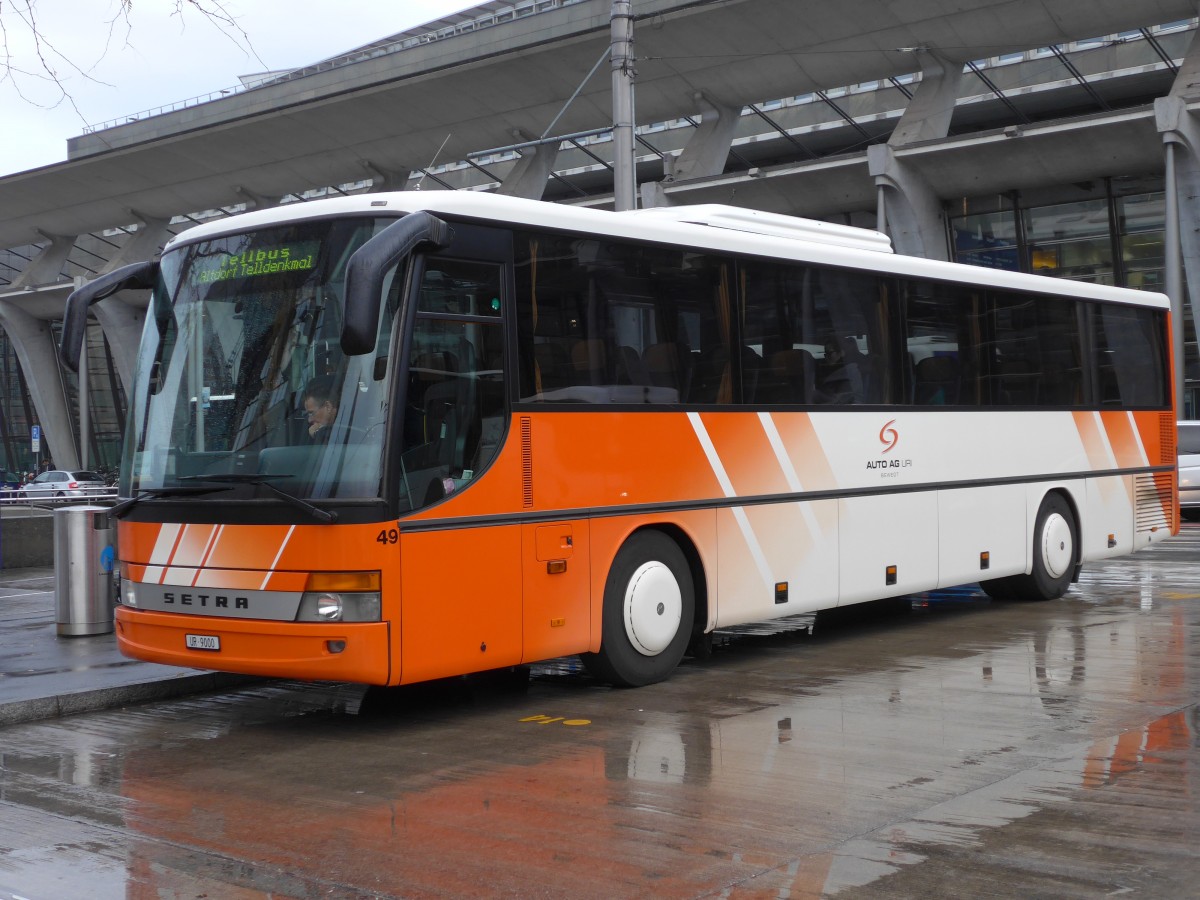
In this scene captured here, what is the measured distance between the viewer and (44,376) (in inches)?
2301

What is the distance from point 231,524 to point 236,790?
1.89 m

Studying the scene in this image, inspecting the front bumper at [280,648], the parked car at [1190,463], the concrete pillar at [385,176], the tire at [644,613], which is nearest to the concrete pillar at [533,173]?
the concrete pillar at [385,176]

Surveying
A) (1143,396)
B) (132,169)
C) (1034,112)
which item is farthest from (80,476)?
(1143,396)

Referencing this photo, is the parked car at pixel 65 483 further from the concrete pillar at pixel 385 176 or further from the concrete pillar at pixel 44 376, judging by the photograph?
the concrete pillar at pixel 385 176

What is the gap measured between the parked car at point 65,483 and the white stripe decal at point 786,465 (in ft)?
78.0

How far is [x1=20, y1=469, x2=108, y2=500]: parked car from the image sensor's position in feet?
111

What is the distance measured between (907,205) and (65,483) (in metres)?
26.1

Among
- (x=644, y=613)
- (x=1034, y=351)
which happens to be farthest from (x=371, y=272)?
(x=1034, y=351)

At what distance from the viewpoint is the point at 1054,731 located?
8086 millimetres

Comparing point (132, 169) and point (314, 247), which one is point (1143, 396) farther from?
point (132, 169)

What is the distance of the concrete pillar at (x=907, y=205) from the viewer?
32.6m

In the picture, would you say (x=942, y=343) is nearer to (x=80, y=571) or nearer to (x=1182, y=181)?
(x=80, y=571)

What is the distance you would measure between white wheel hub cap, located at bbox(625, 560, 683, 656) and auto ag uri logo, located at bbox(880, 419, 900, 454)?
3.03 metres

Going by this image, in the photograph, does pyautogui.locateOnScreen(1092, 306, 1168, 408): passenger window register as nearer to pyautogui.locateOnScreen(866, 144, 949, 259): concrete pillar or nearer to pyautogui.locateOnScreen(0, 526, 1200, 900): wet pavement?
pyautogui.locateOnScreen(0, 526, 1200, 900): wet pavement
